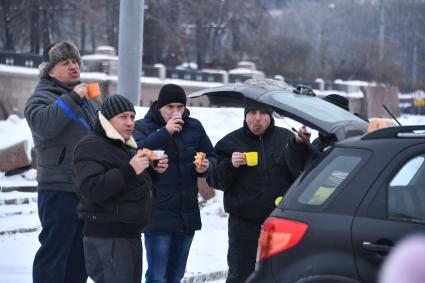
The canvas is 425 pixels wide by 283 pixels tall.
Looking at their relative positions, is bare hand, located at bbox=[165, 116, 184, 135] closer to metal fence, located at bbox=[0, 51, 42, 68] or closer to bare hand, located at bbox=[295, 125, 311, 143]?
bare hand, located at bbox=[295, 125, 311, 143]

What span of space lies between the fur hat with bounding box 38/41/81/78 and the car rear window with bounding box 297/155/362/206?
7.10 feet

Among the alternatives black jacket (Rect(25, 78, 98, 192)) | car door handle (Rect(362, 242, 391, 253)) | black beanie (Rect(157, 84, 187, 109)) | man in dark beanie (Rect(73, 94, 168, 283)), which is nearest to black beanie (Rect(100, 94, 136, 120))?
man in dark beanie (Rect(73, 94, 168, 283))

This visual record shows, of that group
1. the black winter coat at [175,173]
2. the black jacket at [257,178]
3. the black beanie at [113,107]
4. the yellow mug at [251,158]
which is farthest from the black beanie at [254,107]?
the black beanie at [113,107]

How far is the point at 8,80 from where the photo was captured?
29.8 metres

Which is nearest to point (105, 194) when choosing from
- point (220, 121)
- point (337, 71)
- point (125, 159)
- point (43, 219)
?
point (125, 159)

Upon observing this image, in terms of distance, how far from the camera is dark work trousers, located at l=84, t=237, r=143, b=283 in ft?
14.9

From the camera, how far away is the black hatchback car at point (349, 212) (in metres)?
3.68

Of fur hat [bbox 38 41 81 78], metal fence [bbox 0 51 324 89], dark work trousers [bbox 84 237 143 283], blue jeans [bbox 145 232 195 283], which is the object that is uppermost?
fur hat [bbox 38 41 81 78]

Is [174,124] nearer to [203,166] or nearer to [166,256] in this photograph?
[203,166]

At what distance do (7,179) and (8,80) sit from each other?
1777 cm

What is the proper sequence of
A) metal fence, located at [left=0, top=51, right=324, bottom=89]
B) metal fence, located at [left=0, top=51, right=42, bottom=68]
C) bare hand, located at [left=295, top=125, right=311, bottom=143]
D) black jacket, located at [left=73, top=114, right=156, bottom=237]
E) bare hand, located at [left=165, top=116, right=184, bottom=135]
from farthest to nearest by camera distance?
metal fence, located at [left=0, top=51, right=324, bottom=89] → metal fence, located at [left=0, top=51, right=42, bottom=68] → bare hand, located at [left=165, top=116, right=184, bottom=135] → bare hand, located at [left=295, top=125, right=311, bottom=143] → black jacket, located at [left=73, top=114, right=156, bottom=237]

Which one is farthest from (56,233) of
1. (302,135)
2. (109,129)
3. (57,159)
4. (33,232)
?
(33,232)

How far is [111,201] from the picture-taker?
4.56 m

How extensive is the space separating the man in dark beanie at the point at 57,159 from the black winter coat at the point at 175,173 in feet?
1.37
